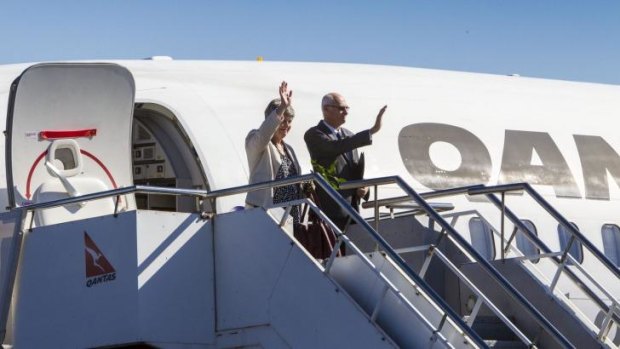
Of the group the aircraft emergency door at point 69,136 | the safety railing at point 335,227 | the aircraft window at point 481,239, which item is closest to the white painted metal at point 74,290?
the safety railing at point 335,227

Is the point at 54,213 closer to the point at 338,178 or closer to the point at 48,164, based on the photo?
the point at 48,164

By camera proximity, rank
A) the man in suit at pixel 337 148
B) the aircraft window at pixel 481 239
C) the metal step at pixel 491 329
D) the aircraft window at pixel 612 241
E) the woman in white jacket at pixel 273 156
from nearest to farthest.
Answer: the woman in white jacket at pixel 273 156 → the metal step at pixel 491 329 → the man in suit at pixel 337 148 → the aircraft window at pixel 481 239 → the aircraft window at pixel 612 241

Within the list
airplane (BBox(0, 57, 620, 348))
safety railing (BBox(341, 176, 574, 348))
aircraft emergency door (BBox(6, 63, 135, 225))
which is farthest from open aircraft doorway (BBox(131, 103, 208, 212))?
safety railing (BBox(341, 176, 574, 348))

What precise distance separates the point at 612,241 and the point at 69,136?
820 centimetres

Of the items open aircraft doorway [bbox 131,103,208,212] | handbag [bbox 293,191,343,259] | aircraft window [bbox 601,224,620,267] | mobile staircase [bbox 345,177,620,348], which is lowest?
aircraft window [bbox 601,224,620,267]

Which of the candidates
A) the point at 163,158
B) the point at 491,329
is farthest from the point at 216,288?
the point at 163,158

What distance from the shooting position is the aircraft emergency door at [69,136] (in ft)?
33.9

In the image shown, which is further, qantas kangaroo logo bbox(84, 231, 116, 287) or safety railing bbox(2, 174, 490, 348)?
qantas kangaroo logo bbox(84, 231, 116, 287)

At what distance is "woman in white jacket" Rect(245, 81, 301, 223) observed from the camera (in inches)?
378

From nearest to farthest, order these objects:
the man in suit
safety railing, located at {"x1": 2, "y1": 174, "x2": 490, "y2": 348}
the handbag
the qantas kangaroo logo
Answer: safety railing, located at {"x1": 2, "y1": 174, "x2": 490, "y2": 348} → the qantas kangaroo logo → the handbag → the man in suit

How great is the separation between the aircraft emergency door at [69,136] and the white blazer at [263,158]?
1.44 metres

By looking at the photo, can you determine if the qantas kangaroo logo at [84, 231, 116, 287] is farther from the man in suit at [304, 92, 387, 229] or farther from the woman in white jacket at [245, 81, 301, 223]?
the man in suit at [304, 92, 387, 229]

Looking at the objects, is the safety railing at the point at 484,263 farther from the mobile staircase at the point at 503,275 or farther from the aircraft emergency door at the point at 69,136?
the aircraft emergency door at the point at 69,136

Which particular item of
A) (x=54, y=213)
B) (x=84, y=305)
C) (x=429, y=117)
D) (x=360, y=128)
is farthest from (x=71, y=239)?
(x=429, y=117)
